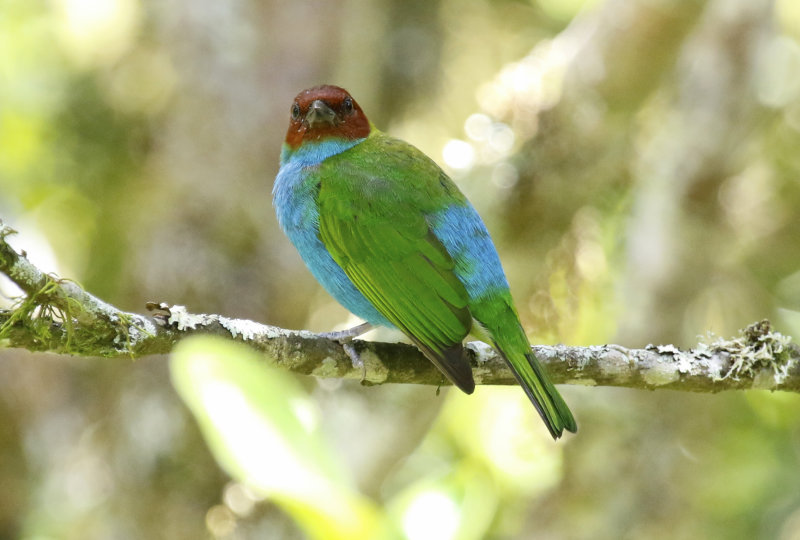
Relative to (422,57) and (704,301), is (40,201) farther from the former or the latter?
(704,301)

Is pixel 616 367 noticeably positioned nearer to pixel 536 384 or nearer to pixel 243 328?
pixel 536 384

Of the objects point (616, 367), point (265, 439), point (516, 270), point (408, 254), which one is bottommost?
point (265, 439)

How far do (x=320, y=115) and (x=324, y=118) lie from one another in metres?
0.02

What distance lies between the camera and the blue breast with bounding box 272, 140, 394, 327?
350 cm

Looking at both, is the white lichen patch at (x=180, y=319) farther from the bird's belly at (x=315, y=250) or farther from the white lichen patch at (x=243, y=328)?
the bird's belly at (x=315, y=250)

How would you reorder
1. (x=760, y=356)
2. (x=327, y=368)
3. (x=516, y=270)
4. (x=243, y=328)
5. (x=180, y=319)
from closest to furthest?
1. (x=180, y=319)
2. (x=243, y=328)
3. (x=327, y=368)
4. (x=760, y=356)
5. (x=516, y=270)

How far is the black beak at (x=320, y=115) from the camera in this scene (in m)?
4.04

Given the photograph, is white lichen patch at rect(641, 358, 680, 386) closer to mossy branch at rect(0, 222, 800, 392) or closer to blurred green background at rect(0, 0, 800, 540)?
mossy branch at rect(0, 222, 800, 392)

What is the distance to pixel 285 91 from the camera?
5.60 metres

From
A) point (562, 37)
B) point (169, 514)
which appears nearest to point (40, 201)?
point (169, 514)

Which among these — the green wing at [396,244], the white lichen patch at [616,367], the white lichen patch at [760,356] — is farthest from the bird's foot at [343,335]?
the white lichen patch at [760,356]

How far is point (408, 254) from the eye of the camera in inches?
134

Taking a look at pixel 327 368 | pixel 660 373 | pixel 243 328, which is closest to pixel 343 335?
pixel 327 368

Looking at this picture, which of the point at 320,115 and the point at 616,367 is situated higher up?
the point at 320,115
